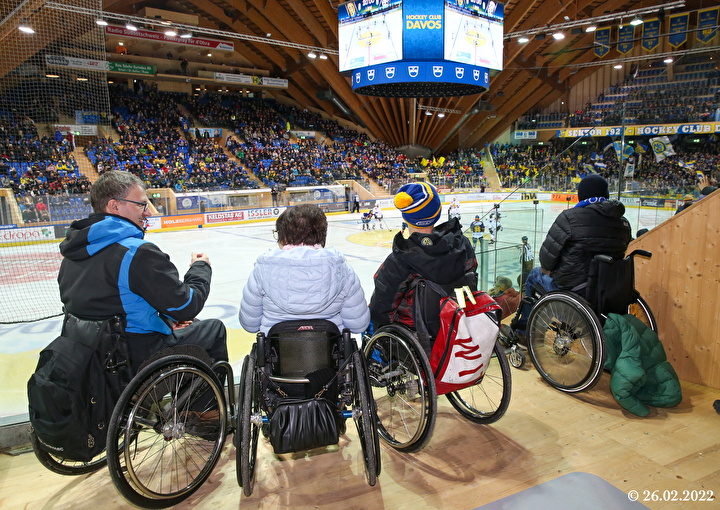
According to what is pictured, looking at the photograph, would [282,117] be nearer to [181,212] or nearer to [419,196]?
[181,212]

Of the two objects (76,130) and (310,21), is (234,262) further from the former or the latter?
(310,21)

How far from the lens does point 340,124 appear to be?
3334 cm

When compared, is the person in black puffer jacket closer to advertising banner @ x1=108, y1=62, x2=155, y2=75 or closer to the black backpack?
the black backpack

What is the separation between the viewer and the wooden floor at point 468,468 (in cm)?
212

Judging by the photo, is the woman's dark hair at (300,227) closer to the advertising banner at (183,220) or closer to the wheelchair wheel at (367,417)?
the wheelchair wheel at (367,417)

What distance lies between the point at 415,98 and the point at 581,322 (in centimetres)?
2160

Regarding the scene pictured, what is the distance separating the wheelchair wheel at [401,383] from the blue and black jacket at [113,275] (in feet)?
3.45

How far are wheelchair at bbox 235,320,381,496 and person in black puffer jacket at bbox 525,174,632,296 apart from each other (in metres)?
1.79

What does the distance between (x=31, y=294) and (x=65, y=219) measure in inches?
206

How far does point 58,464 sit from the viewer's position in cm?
209

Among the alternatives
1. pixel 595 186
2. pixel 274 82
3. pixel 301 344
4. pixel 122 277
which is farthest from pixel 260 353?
pixel 274 82

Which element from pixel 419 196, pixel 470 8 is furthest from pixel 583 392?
pixel 470 8

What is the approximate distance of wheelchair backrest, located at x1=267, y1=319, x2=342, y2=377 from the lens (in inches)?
77.0

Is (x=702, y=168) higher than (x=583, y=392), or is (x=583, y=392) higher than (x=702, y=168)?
(x=702, y=168)
